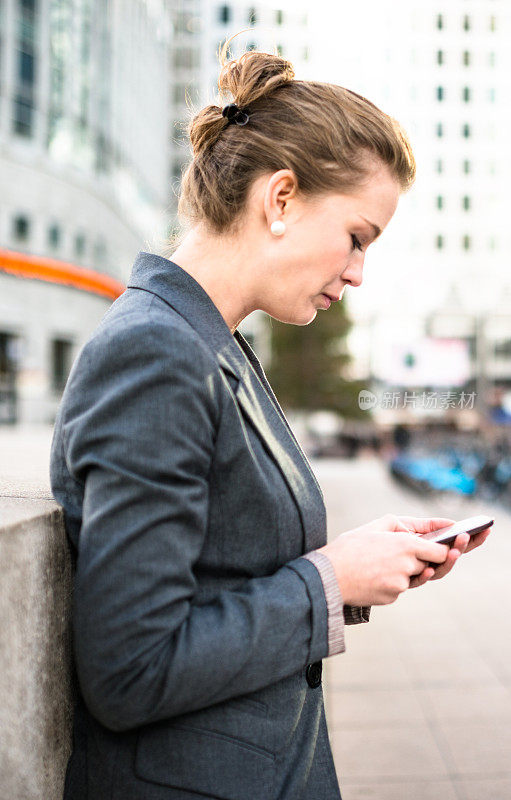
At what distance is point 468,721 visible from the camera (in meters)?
3.78

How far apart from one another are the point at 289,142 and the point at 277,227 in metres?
0.14

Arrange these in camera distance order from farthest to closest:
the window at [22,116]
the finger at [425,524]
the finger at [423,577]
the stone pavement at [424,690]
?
the window at [22,116] → the stone pavement at [424,690] → the finger at [425,524] → the finger at [423,577]

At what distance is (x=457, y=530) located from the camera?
1.31 metres

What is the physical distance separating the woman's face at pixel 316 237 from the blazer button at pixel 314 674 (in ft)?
1.97

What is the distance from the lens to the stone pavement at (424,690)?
314 centimetres

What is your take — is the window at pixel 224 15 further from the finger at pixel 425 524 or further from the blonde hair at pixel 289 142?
the finger at pixel 425 524

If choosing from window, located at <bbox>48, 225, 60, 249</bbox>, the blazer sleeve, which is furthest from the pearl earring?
window, located at <bbox>48, 225, 60, 249</bbox>

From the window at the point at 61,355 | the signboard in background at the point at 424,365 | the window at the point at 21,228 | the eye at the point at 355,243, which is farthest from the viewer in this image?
the window at the point at 61,355

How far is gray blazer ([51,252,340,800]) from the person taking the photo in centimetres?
98

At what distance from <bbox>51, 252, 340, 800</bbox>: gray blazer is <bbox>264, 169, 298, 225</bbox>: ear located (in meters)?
0.18

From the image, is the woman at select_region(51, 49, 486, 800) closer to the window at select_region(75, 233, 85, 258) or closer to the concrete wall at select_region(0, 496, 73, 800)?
the concrete wall at select_region(0, 496, 73, 800)

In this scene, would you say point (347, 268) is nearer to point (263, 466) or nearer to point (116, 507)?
point (263, 466)

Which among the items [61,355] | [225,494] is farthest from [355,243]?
[61,355]

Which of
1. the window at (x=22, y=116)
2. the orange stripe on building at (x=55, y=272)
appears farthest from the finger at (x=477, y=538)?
the window at (x=22, y=116)
